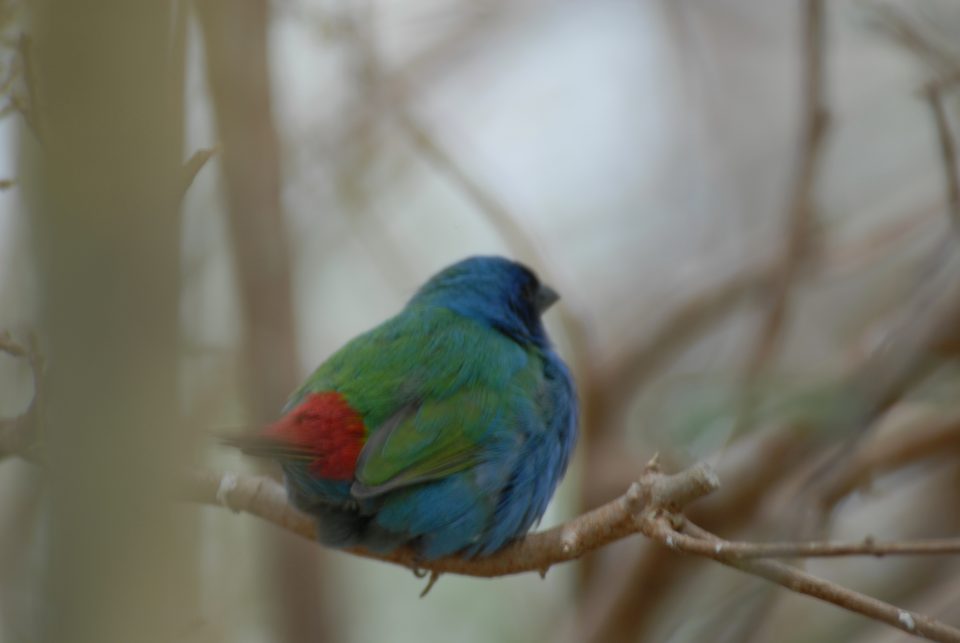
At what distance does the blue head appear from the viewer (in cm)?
367

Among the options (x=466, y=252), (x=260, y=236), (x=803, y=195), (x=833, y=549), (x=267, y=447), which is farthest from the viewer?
(x=466, y=252)

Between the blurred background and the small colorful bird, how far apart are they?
39cm

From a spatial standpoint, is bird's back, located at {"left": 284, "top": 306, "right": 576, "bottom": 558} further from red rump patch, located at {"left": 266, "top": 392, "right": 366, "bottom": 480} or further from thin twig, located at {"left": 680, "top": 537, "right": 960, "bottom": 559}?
thin twig, located at {"left": 680, "top": 537, "right": 960, "bottom": 559}

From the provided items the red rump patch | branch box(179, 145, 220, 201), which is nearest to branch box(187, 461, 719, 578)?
the red rump patch

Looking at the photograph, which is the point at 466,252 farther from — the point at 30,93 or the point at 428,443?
the point at 30,93

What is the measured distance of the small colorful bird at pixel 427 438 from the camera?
2762 millimetres

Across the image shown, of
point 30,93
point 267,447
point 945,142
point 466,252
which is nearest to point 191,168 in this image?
point 30,93

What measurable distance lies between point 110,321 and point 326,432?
4.21 feet

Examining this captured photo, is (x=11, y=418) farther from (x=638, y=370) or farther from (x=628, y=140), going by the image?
(x=628, y=140)

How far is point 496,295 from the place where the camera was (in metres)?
3.80

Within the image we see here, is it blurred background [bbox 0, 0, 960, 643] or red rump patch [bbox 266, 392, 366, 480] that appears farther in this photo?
red rump patch [bbox 266, 392, 366, 480]

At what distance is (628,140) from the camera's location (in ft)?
25.1

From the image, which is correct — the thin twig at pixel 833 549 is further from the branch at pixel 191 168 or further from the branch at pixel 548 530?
the branch at pixel 191 168

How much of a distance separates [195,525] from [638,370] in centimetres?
328
